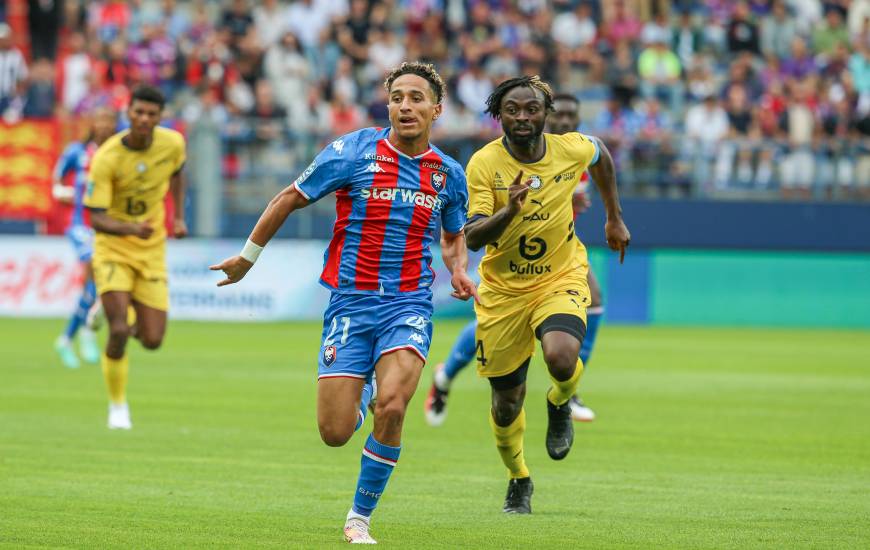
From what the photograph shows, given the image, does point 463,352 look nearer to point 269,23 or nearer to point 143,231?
point 143,231

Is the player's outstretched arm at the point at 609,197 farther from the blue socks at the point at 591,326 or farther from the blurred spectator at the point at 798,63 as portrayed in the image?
the blurred spectator at the point at 798,63

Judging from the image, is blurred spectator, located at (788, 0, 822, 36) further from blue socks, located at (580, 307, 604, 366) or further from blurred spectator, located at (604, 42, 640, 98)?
blue socks, located at (580, 307, 604, 366)

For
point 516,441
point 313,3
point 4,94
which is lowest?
point 516,441

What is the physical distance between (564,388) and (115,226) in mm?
4973

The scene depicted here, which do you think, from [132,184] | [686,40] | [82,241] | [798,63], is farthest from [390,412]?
[798,63]

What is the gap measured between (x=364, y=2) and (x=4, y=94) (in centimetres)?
657

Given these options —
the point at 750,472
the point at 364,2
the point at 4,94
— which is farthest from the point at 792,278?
the point at 750,472

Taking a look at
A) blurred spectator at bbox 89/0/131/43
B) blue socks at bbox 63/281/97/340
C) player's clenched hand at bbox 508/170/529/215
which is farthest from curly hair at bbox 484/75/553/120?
blurred spectator at bbox 89/0/131/43

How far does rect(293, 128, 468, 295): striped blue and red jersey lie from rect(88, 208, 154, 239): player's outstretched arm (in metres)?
4.70

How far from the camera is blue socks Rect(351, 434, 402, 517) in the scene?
7461 millimetres

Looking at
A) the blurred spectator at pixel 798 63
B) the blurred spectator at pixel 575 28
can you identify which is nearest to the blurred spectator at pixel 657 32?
the blurred spectator at pixel 575 28

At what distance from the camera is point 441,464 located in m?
10.7

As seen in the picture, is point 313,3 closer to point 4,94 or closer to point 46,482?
point 4,94

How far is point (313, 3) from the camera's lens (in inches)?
1120
